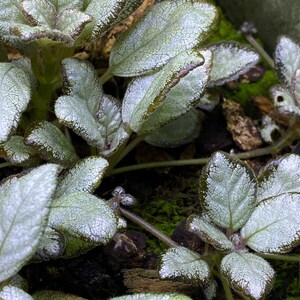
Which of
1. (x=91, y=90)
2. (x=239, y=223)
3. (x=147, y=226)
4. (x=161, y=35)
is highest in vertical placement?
(x=161, y=35)

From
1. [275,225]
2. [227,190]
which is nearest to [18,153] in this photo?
[227,190]

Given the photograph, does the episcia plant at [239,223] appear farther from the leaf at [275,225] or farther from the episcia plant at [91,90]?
the episcia plant at [91,90]

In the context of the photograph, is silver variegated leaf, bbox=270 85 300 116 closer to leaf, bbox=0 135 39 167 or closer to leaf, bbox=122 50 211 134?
leaf, bbox=122 50 211 134

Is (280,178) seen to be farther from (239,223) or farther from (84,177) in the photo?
(84,177)

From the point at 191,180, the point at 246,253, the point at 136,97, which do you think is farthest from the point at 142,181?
the point at 246,253

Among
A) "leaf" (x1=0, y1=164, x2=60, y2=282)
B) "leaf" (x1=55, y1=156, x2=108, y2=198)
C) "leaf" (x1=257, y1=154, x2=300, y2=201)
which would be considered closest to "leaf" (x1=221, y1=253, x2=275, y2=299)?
"leaf" (x1=257, y1=154, x2=300, y2=201)
